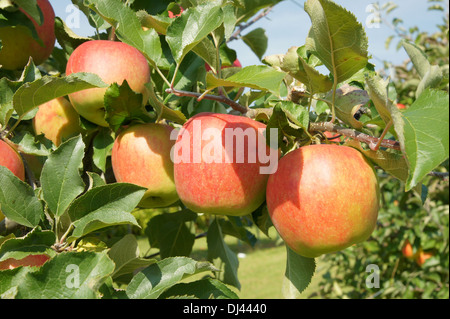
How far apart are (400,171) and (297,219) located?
0.19 m

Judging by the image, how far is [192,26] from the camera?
0.83m

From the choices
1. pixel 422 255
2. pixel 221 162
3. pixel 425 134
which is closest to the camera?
pixel 425 134

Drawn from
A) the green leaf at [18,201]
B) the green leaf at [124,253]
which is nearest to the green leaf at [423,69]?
the green leaf at [124,253]

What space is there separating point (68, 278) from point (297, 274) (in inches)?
17.1

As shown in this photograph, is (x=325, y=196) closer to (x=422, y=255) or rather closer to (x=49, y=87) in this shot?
(x=49, y=87)

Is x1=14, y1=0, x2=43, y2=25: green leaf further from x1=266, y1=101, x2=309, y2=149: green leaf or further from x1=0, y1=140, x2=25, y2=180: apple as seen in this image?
x1=266, y1=101, x2=309, y2=149: green leaf

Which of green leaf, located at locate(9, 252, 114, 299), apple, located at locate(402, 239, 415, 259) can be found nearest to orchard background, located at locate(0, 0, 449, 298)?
green leaf, located at locate(9, 252, 114, 299)

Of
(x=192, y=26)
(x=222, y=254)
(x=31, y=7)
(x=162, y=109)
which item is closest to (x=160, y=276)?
(x=162, y=109)

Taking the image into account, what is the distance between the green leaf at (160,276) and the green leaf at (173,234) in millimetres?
542

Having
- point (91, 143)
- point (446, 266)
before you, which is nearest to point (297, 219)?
point (91, 143)

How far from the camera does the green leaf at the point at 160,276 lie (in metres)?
0.70

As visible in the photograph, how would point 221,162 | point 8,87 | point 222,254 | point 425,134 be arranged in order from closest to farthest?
1. point 425,134
2. point 221,162
3. point 8,87
4. point 222,254

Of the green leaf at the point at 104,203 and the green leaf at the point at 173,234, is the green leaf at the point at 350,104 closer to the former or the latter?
the green leaf at the point at 104,203
